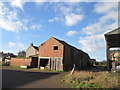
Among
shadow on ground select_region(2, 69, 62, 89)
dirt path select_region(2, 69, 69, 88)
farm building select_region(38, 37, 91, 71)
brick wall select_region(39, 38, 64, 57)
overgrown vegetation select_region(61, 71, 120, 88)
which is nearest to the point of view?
overgrown vegetation select_region(61, 71, 120, 88)

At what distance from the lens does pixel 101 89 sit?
7.82m

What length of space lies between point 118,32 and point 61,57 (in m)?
14.1

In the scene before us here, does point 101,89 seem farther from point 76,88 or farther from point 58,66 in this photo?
Answer: point 58,66

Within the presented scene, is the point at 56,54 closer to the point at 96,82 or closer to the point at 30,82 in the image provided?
the point at 30,82

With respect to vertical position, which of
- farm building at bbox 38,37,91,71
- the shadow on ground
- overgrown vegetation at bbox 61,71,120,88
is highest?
farm building at bbox 38,37,91,71

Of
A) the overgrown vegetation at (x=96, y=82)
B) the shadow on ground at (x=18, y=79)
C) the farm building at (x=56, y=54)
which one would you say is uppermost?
the farm building at (x=56, y=54)

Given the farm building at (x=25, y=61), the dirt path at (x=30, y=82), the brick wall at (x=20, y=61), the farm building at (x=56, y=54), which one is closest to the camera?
the dirt path at (x=30, y=82)

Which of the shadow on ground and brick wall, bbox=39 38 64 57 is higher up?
brick wall, bbox=39 38 64 57

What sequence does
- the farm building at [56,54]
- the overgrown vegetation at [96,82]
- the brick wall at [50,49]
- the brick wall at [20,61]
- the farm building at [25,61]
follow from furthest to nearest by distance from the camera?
the brick wall at [20,61] < the farm building at [25,61] < the brick wall at [50,49] < the farm building at [56,54] < the overgrown vegetation at [96,82]

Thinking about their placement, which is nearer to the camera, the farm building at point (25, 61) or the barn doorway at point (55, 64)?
the barn doorway at point (55, 64)

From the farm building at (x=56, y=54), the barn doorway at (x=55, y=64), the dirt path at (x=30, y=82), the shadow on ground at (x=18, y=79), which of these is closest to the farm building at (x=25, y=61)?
the farm building at (x=56, y=54)

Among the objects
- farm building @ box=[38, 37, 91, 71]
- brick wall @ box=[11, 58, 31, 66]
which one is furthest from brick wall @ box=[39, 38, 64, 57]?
brick wall @ box=[11, 58, 31, 66]

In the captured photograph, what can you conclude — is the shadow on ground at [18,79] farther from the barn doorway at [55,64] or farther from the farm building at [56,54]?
the farm building at [56,54]

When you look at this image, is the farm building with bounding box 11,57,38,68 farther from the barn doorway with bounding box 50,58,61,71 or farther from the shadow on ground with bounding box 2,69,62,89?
the shadow on ground with bounding box 2,69,62,89
